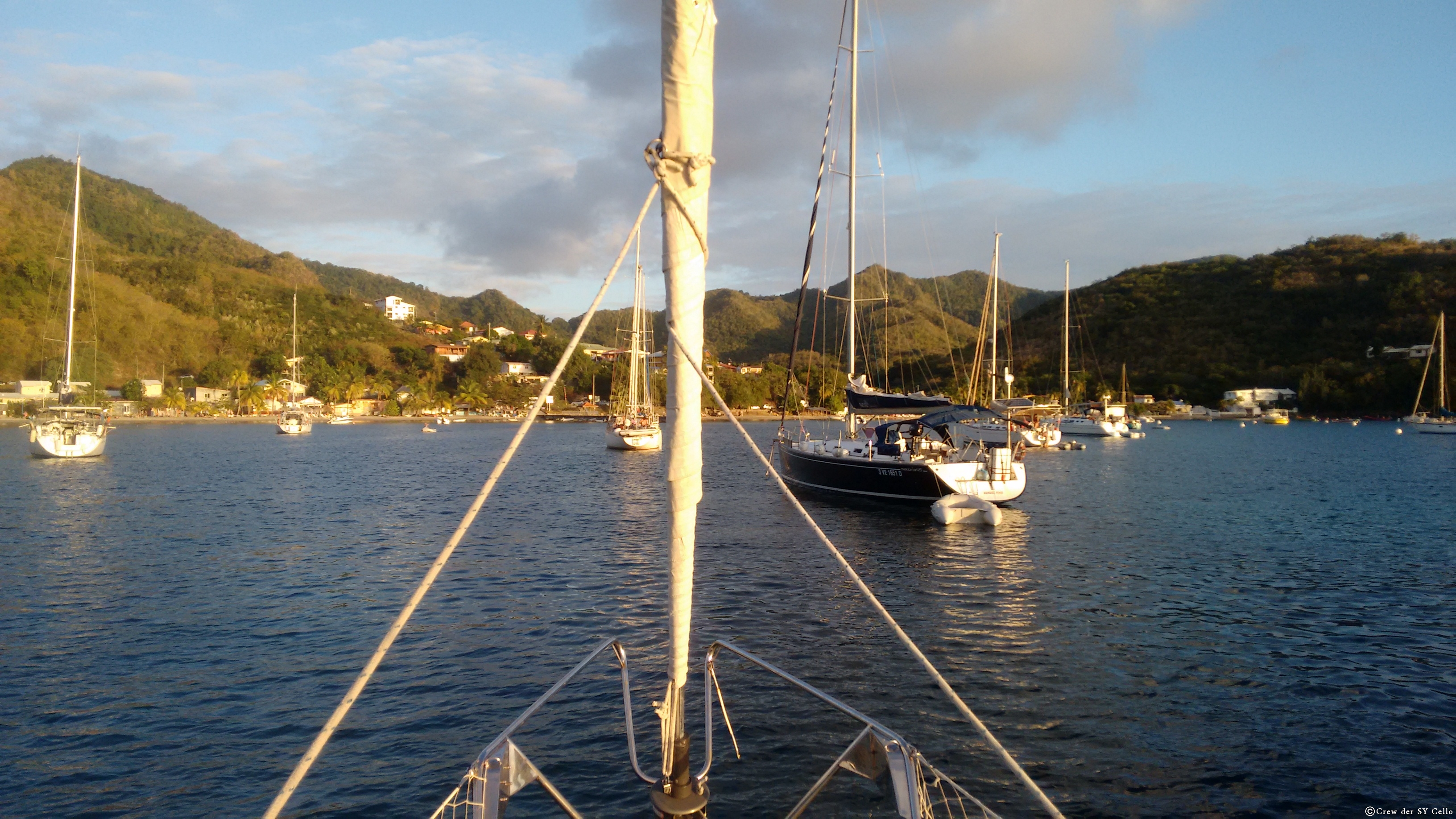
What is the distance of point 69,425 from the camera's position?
45469 millimetres

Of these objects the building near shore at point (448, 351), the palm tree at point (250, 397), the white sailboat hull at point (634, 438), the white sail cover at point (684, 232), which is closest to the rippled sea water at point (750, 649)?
the white sail cover at point (684, 232)

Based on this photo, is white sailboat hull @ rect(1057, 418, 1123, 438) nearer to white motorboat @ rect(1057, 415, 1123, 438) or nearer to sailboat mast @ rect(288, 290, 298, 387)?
white motorboat @ rect(1057, 415, 1123, 438)

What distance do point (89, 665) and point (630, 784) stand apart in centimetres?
883

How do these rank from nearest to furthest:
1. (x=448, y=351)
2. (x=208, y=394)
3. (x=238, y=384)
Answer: (x=238, y=384), (x=208, y=394), (x=448, y=351)

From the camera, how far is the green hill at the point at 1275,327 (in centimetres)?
11175

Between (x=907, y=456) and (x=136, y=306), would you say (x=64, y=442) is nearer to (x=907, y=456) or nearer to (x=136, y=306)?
(x=907, y=456)

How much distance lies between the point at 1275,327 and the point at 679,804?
154819 millimetres

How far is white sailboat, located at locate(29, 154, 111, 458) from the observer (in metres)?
43.3

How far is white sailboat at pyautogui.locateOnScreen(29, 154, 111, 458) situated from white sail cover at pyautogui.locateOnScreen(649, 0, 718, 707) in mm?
52008

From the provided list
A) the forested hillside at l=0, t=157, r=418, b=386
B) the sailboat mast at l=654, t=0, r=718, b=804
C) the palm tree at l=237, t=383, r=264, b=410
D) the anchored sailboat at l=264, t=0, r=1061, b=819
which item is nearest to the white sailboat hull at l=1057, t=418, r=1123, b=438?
the anchored sailboat at l=264, t=0, r=1061, b=819

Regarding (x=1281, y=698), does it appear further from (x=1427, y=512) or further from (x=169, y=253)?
(x=169, y=253)

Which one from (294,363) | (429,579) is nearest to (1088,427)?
(429,579)

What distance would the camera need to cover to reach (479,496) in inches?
165

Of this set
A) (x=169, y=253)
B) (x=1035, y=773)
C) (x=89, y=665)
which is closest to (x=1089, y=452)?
(x=1035, y=773)
